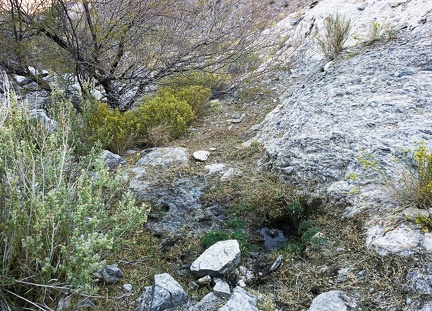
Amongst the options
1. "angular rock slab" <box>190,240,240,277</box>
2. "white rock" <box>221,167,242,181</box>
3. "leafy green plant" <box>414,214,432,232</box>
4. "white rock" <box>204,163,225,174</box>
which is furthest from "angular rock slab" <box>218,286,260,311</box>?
"white rock" <box>204,163,225,174</box>

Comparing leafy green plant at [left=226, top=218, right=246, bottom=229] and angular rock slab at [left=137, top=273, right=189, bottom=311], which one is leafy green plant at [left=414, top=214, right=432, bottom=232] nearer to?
leafy green plant at [left=226, top=218, right=246, bottom=229]

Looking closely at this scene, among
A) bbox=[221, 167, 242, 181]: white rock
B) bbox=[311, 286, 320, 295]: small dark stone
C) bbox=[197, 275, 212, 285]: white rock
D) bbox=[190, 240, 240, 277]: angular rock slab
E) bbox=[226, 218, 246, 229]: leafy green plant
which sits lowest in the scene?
bbox=[311, 286, 320, 295]: small dark stone

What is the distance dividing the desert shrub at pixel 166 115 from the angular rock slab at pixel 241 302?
3.11 meters

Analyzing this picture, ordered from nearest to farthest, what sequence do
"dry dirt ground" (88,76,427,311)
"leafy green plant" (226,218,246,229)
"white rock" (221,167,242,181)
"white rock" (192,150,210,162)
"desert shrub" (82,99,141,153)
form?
"dry dirt ground" (88,76,427,311) < "leafy green plant" (226,218,246,229) < "white rock" (221,167,242,181) < "white rock" (192,150,210,162) < "desert shrub" (82,99,141,153)

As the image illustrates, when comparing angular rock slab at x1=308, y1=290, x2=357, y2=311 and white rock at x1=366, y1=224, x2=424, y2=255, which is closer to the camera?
angular rock slab at x1=308, y1=290, x2=357, y2=311

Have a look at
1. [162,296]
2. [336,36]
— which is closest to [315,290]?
[162,296]

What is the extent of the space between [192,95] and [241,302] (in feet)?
13.5

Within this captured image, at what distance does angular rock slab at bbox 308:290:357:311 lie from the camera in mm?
2061

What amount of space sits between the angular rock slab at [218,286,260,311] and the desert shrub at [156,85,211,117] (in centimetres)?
383

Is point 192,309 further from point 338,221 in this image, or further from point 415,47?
point 415,47

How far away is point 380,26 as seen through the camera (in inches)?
209

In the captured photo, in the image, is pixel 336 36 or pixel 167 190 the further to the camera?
pixel 336 36

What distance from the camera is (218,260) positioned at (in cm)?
248

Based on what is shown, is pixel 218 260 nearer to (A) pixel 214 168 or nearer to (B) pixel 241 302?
(B) pixel 241 302
